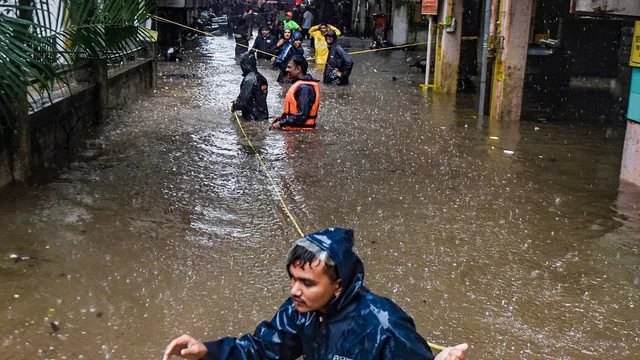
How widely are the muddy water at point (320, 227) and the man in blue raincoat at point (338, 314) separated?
158cm

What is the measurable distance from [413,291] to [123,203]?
2843 millimetres

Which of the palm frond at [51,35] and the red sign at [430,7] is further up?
the red sign at [430,7]

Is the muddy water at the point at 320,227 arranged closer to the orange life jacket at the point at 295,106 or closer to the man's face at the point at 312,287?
the orange life jacket at the point at 295,106

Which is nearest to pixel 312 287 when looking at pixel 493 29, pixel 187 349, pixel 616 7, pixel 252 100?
pixel 187 349

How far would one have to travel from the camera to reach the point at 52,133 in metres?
7.54

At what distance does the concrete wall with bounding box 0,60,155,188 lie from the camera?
6.38 meters

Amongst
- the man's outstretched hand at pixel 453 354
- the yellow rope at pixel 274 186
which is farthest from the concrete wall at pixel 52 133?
the man's outstretched hand at pixel 453 354

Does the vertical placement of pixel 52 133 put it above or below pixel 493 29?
below

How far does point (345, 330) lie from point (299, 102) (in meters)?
7.48

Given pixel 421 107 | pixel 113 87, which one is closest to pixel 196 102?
pixel 113 87

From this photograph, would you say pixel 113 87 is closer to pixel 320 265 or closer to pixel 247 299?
pixel 247 299

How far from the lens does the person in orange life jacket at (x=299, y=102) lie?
31.5 feet

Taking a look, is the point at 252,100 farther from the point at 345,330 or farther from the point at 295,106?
the point at 345,330

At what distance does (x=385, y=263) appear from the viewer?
5.03m
